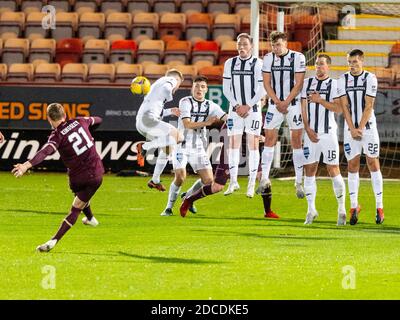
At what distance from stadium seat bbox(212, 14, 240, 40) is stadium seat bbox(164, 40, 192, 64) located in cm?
77

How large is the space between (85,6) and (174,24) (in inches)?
94.6

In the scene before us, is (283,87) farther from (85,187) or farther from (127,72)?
(127,72)

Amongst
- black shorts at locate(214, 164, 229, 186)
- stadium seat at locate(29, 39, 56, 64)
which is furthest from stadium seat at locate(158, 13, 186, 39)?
black shorts at locate(214, 164, 229, 186)

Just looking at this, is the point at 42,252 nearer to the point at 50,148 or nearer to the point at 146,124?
the point at 50,148

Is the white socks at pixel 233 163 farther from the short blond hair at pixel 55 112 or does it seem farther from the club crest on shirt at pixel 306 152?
the short blond hair at pixel 55 112

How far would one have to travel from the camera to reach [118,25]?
26.7 metres

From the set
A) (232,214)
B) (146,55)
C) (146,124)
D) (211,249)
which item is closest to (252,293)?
(211,249)

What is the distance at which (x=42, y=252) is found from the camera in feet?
39.9

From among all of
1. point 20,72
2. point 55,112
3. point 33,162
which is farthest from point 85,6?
point 33,162

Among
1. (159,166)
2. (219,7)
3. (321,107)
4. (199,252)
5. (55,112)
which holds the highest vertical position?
(219,7)

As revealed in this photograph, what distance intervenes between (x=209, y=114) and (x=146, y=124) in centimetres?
142

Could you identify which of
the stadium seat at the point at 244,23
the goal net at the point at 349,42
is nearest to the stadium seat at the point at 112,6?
the stadium seat at the point at 244,23

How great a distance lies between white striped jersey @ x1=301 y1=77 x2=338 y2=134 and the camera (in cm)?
1552

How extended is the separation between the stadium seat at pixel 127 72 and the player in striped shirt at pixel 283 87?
8.85 m
